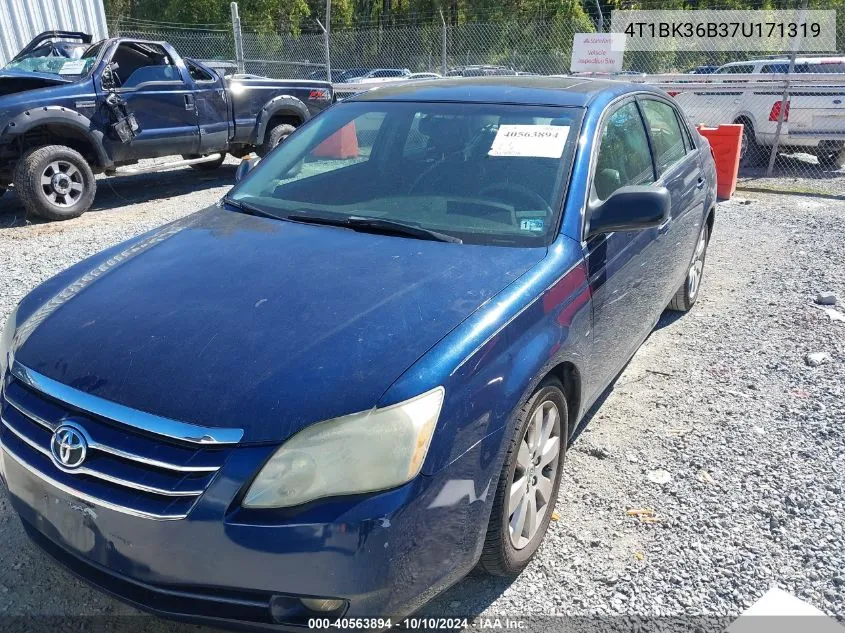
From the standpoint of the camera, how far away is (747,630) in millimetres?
2357

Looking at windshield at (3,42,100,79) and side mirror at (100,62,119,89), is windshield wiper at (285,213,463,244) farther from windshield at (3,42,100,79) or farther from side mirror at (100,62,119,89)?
windshield at (3,42,100,79)

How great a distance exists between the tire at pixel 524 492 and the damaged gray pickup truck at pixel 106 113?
687cm

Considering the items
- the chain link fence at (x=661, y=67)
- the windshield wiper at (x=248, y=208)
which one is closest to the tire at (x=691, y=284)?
the windshield wiper at (x=248, y=208)

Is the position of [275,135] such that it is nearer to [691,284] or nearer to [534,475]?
[691,284]

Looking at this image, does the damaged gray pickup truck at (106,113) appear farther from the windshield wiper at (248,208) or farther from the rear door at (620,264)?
the rear door at (620,264)

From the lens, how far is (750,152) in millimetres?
11672

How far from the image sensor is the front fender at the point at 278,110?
9812mm

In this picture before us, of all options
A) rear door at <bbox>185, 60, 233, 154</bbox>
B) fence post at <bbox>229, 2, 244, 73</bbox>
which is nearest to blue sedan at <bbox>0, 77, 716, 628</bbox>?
rear door at <bbox>185, 60, 233, 154</bbox>

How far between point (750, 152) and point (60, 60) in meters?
10.4

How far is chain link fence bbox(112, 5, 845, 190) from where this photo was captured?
34.3 ft

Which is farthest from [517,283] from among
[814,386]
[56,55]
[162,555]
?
A: [56,55]

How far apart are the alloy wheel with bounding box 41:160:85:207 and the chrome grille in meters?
6.42

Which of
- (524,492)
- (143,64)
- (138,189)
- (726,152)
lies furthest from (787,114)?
(524,492)

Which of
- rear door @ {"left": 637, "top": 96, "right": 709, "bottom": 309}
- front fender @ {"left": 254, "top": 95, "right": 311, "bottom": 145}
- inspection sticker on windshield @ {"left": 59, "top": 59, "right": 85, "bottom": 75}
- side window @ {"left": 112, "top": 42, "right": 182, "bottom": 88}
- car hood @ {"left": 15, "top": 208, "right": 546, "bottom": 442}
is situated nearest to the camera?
car hood @ {"left": 15, "top": 208, "right": 546, "bottom": 442}
